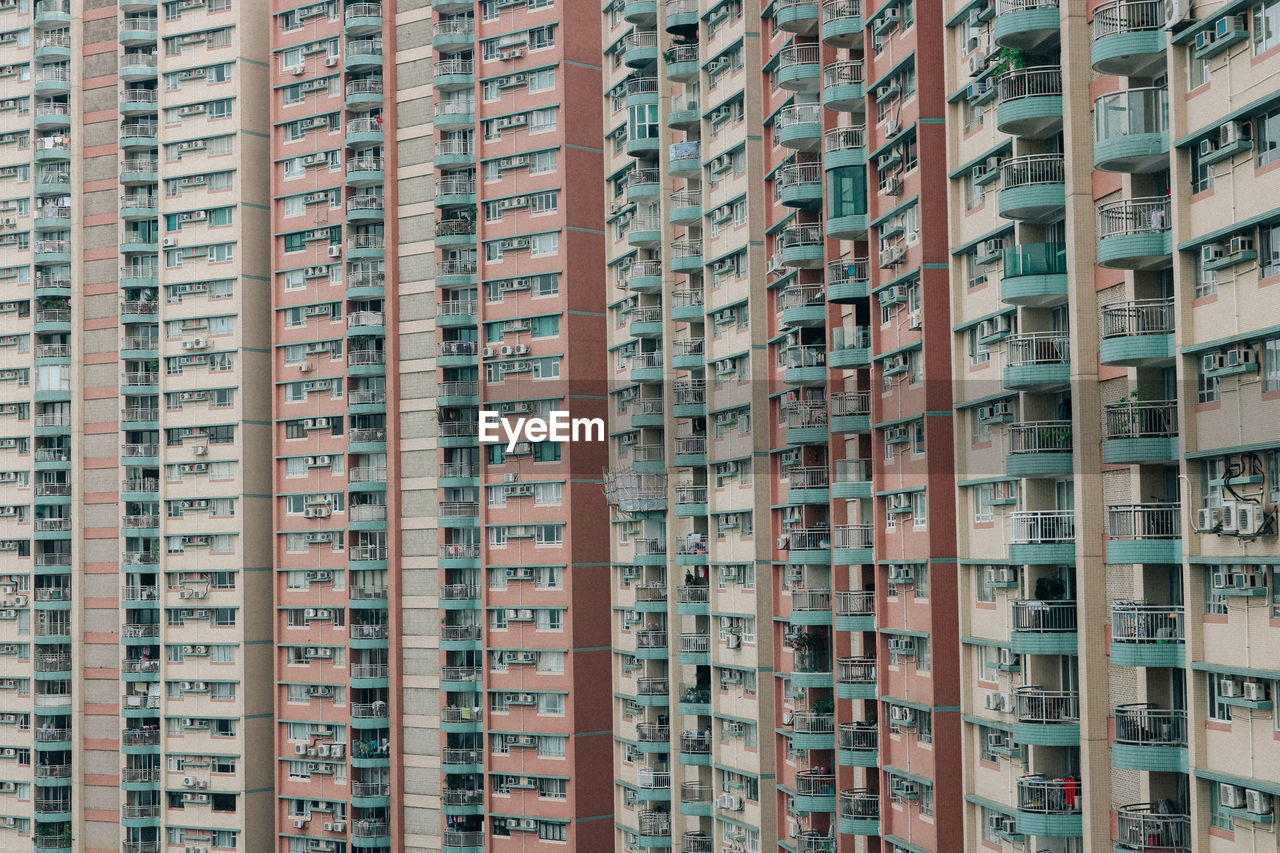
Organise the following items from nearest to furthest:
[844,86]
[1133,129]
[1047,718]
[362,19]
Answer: [1133,129]
[1047,718]
[844,86]
[362,19]

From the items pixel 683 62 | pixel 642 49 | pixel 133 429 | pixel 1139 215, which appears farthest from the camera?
pixel 133 429

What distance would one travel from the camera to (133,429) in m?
85.1

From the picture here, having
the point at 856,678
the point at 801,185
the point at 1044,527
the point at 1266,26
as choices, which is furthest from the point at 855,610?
the point at 1266,26

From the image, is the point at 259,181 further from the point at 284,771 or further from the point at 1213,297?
the point at 1213,297

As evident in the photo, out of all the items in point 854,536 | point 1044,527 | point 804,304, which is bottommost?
point 854,536

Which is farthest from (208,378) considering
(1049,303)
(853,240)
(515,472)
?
(1049,303)

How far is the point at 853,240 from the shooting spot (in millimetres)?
54250

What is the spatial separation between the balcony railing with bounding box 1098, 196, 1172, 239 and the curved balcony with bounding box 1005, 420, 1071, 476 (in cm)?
524

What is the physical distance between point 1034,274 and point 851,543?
15.2 m

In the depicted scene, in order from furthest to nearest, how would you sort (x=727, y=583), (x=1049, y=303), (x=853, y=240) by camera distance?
(x=727, y=583), (x=853, y=240), (x=1049, y=303)

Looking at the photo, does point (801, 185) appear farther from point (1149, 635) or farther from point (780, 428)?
point (1149, 635)

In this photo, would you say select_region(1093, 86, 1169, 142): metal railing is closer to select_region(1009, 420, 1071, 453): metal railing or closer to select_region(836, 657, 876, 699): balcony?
select_region(1009, 420, 1071, 453): metal railing

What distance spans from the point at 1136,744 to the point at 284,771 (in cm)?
5286

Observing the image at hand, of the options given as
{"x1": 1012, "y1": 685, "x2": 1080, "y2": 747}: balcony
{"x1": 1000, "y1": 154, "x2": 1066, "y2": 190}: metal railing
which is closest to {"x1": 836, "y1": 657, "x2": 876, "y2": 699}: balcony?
{"x1": 1012, "y1": 685, "x2": 1080, "y2": 747}: balcony
